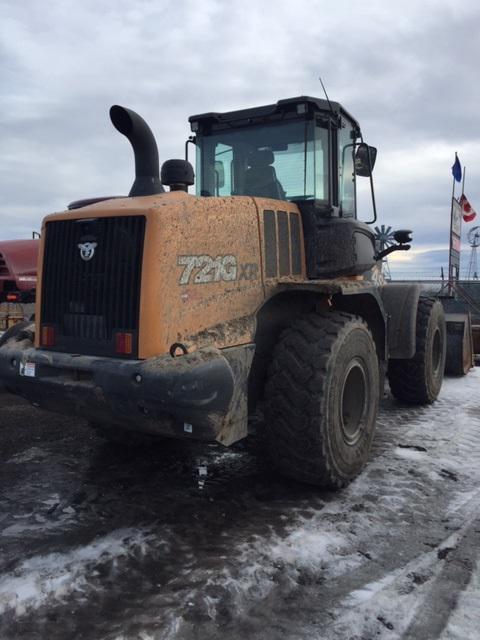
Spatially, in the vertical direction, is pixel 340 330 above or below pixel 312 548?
above

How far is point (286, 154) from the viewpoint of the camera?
4766 mm

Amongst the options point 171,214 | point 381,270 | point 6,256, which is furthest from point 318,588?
point 6,256

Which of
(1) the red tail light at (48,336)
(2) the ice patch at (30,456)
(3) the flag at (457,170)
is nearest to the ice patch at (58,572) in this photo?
(1) the red tail light at (48,336)

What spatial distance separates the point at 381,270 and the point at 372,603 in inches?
174

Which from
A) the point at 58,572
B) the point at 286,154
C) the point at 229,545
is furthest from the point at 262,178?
the point at 58,572

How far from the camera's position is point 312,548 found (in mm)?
3207

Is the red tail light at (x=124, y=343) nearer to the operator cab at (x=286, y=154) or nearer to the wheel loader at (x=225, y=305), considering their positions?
the wheel loader at (x=225, y=305)

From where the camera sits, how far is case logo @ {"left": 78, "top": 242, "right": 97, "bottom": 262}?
3619 mm

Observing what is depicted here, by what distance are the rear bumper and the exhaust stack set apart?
1.33m

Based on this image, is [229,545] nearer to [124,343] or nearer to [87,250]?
[124,343]

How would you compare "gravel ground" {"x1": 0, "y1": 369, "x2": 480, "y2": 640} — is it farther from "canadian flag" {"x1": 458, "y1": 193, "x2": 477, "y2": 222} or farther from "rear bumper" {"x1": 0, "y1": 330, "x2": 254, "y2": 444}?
"canadian flag" {"x1": 458, "y1": 193, "x2": 477, "y2": 222}

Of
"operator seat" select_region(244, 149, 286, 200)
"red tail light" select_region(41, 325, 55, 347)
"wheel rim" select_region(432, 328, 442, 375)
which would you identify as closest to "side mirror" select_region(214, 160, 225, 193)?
"operator seat" select_region(244, 149, 286, 200)

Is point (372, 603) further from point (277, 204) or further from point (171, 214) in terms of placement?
point (277, 204)

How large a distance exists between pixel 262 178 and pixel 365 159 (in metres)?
1.09
